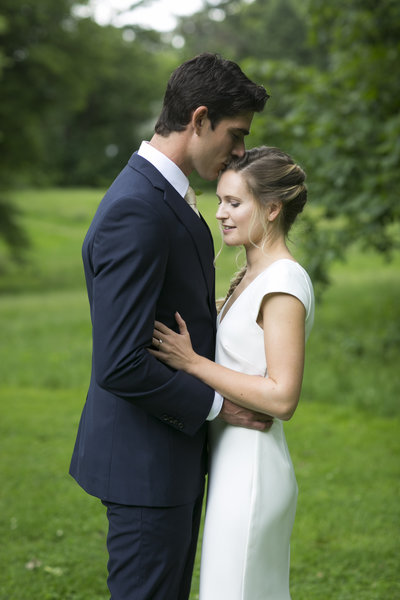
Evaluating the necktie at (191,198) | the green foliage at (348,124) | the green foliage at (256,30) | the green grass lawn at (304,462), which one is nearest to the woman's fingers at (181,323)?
the necktie at (191,198)

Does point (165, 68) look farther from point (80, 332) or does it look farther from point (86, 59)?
point (80, 332)

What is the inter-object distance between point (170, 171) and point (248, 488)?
1.11 m

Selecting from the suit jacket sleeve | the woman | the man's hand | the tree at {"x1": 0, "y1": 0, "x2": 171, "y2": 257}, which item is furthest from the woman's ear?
the tree at {"x1": 0, "y1": 0, "x2": 171, "y2": 257}

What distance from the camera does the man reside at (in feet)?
7.00

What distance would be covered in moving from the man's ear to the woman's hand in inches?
24.2

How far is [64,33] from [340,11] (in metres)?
11.9

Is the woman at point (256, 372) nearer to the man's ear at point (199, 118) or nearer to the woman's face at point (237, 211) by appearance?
the woman's face at point (237, 211)

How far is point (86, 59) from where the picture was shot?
742 inches

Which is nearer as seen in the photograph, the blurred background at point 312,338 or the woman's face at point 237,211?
the woman's face at point 237,211

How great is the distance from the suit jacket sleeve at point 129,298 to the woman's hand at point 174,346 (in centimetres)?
8

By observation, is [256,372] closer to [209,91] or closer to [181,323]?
[181,323]

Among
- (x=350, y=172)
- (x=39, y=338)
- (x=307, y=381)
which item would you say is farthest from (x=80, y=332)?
(x=350, y=172)

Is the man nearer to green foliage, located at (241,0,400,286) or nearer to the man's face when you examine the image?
the man's face

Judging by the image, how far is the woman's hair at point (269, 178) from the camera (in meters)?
2.48
